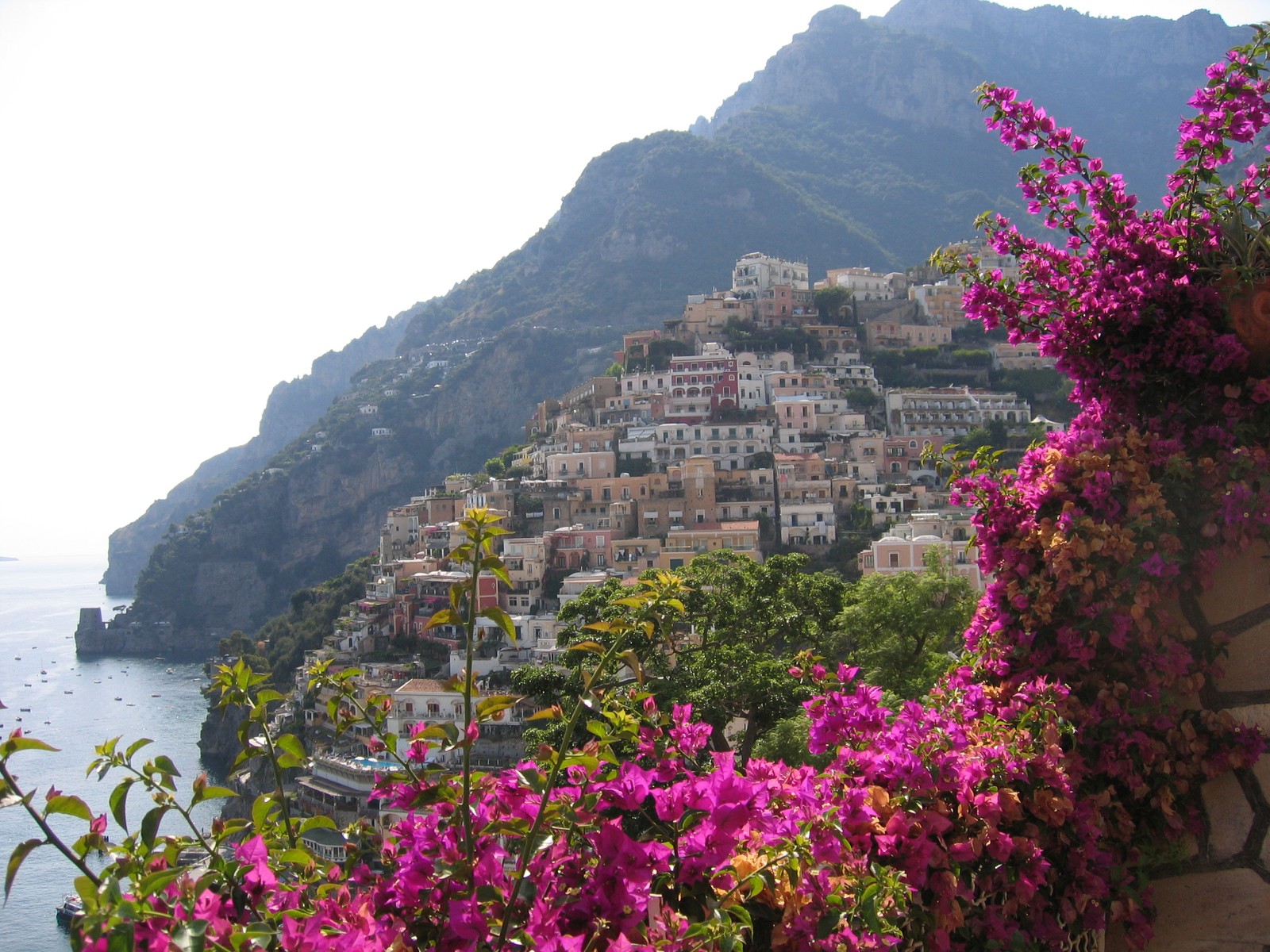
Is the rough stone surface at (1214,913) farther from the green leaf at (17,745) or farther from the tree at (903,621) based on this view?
the tree at (903,621)

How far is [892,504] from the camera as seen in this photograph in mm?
36906

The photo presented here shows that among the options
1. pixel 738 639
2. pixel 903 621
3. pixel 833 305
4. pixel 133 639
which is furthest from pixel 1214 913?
pixel 133 639

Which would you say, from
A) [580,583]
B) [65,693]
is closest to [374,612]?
[580,583]

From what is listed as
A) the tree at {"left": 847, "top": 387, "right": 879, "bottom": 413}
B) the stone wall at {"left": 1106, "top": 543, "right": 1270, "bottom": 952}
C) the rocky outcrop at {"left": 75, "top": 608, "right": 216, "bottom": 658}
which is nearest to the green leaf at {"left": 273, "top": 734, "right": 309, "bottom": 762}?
the stone wall at {"left": 1106, "top": 543, "right": 1270, "bottom": 952}

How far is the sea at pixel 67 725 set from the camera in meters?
26.1

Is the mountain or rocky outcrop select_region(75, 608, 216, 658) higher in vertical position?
the mountain

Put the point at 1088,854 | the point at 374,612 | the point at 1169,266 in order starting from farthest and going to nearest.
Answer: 1. the point at 374,612
2. the point at 1169,266
3. the point at 1088,854

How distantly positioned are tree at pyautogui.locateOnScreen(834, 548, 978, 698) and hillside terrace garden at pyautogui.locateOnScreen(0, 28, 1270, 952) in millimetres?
9898

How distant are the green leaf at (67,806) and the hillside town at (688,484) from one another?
24.8m

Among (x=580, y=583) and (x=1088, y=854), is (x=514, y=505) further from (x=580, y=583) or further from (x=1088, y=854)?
(x=1088, y=854)

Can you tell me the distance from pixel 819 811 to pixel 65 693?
62140mm

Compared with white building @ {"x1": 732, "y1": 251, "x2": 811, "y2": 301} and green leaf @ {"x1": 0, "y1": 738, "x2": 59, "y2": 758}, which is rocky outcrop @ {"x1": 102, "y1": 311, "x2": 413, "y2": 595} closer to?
white building @ {"x1": 732, "y1": 251, "x2": 811, "y2": 301}

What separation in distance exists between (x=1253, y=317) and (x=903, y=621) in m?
11.5

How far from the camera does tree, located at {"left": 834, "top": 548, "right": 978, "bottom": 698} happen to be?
1296 centimetres
